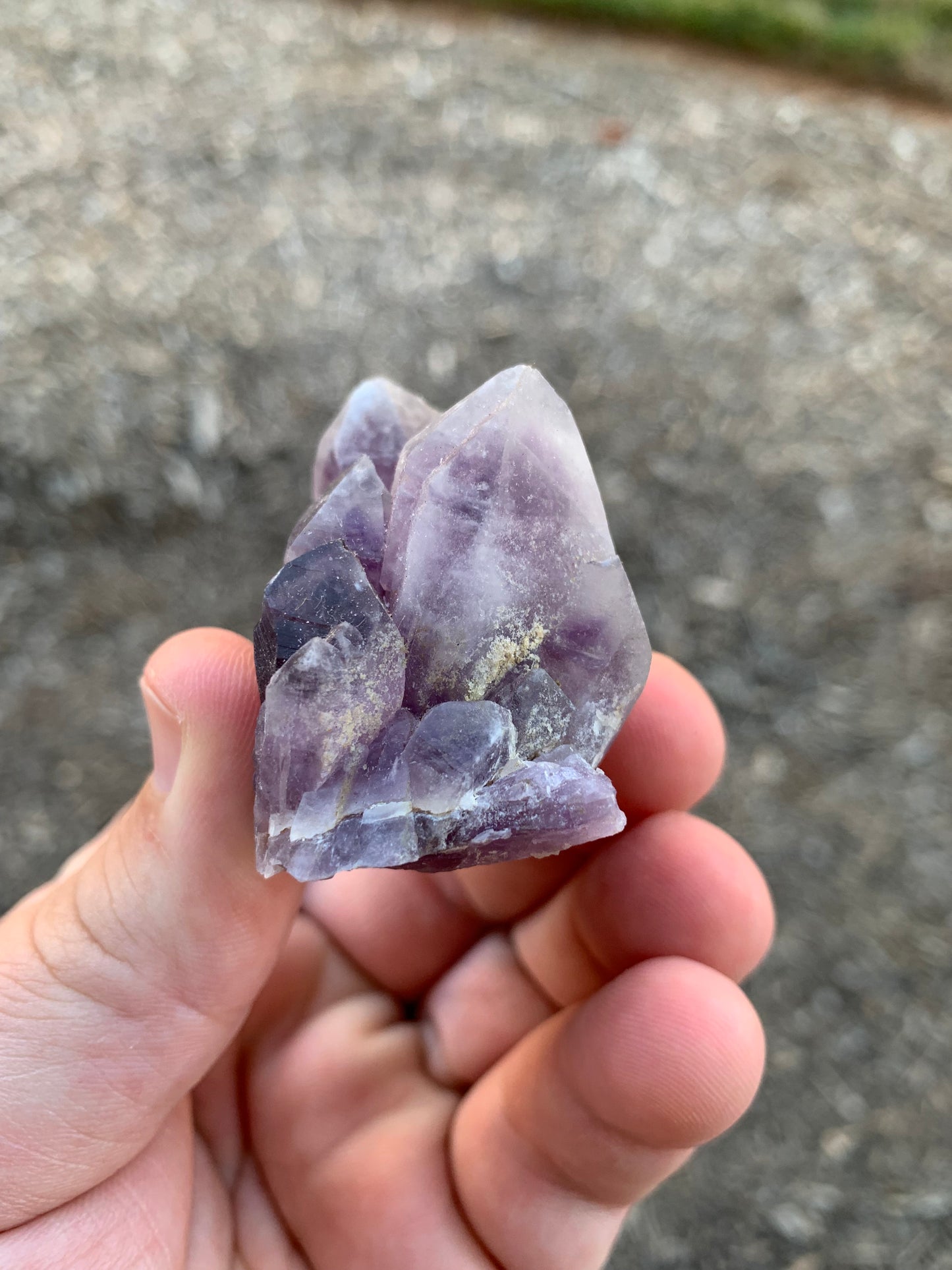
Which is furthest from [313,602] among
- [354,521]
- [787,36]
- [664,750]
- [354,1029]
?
[787,36]

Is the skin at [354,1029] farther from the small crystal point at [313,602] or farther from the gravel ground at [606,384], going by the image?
the gravel ground at [606,384]

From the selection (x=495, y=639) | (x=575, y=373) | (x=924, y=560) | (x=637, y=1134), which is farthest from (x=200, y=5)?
(x=637, y=1134)

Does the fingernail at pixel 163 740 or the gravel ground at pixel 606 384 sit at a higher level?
the fingernail at pixel 163 740

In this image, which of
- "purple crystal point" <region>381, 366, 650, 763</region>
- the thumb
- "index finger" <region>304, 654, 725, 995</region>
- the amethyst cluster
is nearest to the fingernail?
the thumb

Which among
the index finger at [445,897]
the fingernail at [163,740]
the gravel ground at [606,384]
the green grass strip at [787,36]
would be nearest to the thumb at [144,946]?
the fingernail at [163,740]

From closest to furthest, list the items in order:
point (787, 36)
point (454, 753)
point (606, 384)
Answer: point (454, 753), point (606, 384), point (787, 36)

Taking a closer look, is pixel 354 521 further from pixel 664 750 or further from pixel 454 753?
pixel 664 750

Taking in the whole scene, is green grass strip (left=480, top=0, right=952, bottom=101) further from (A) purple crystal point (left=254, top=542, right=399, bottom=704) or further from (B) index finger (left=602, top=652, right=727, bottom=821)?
(A) purple crystal point (left=254, top=542, right=399, bottom=704)
